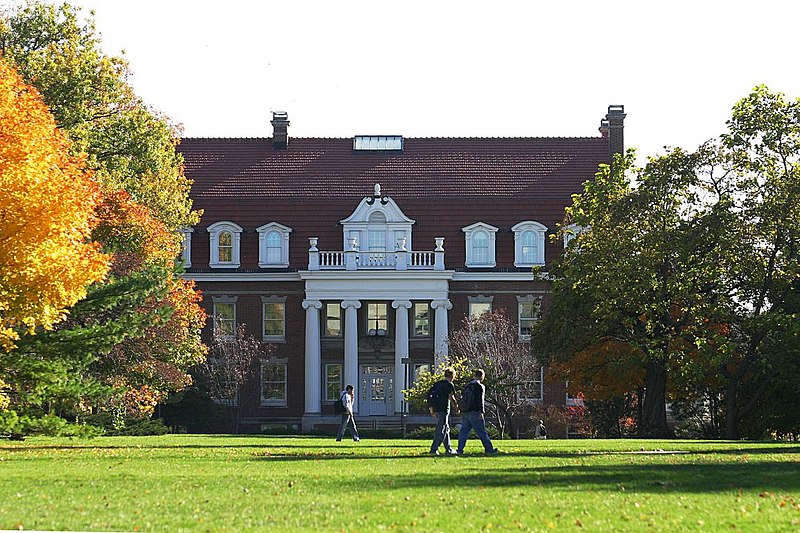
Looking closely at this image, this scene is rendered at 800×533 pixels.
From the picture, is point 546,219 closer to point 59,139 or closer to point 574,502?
point 59,139

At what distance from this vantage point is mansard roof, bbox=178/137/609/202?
2665 inches

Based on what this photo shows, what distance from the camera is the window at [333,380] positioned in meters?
65.3

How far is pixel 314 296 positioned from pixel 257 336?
3.31 meters

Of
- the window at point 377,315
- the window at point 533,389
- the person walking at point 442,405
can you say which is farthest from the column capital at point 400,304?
the person walking at point 442,405

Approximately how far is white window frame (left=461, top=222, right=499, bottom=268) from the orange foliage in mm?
40222

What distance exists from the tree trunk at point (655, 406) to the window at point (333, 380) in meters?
23.2

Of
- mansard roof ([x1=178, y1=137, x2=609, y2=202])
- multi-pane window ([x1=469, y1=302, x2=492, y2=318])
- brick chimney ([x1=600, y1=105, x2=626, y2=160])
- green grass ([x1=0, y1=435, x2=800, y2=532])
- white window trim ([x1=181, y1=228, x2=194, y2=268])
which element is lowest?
green grass ([x1=0, y1=435, x2=800, y2=532])

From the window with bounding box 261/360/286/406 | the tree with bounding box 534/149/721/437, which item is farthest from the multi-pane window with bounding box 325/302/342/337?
the tree with bounding box 534/149/721/437

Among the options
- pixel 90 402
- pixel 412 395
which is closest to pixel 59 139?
pixel 90 402

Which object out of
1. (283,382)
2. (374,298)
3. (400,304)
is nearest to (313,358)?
(283,382)

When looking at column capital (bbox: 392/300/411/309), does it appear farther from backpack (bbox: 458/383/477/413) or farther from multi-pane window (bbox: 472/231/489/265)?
backpack (bbox: 458/383/477/413)

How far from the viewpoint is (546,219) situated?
6638 centimetres

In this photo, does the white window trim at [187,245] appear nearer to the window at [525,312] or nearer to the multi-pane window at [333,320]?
the multi-pane window at [333,320]

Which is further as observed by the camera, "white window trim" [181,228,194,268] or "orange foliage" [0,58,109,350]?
"white window trim" [181,228,194,268]
